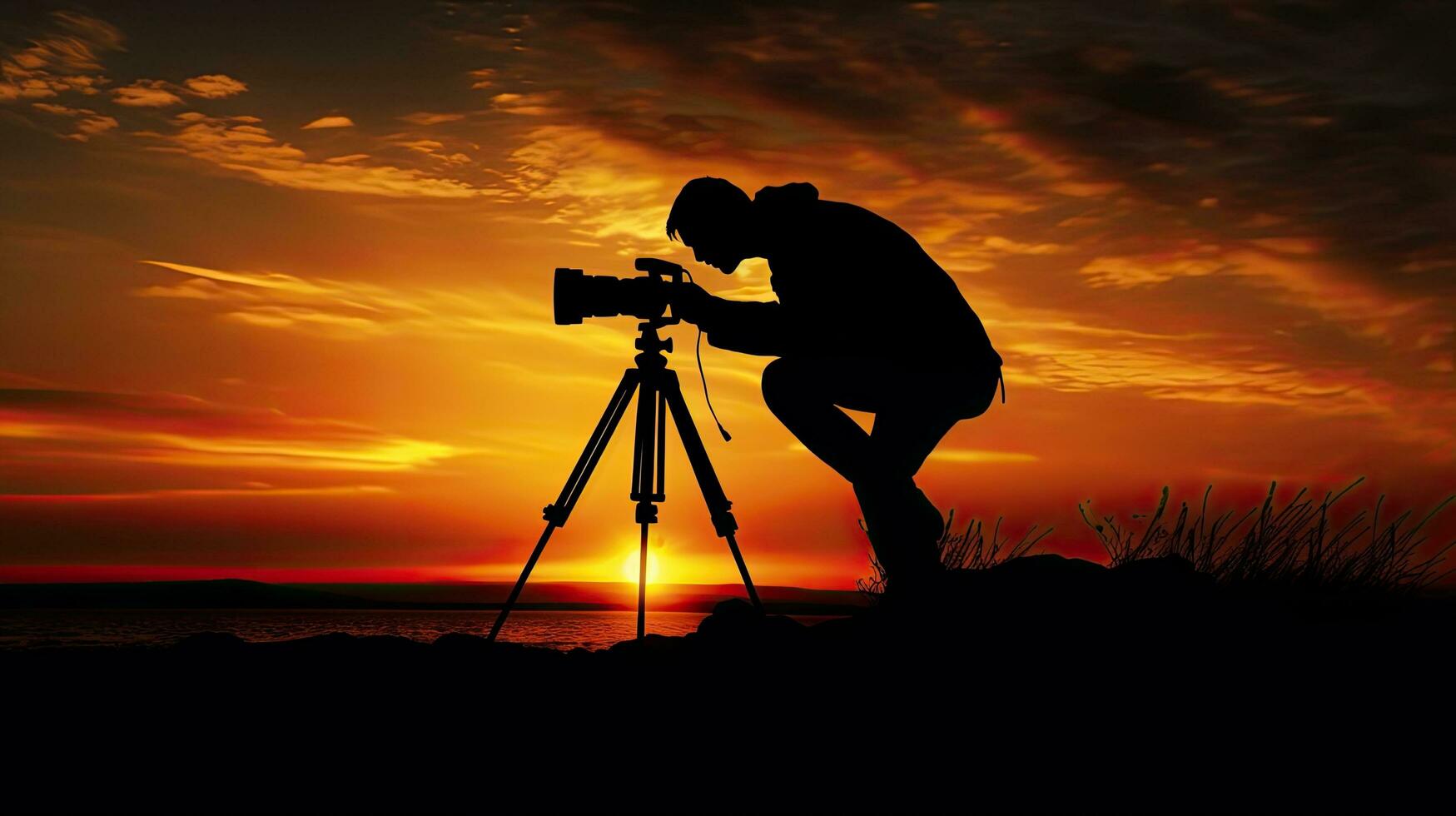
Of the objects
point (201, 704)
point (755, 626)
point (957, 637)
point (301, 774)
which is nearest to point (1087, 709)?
point (957, 637)

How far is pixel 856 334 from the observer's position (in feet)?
17.8

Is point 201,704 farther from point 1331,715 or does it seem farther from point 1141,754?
point 1331,715

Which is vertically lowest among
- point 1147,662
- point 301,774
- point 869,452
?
point 301,774

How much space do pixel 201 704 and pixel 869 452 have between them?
335 cm

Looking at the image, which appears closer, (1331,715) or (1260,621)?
(1331,715)

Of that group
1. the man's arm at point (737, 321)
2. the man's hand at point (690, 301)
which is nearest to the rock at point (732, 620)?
the man's arm at point (737, 321)

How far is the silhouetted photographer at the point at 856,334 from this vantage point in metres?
5.37

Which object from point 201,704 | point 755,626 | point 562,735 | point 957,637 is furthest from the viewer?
point 755,626

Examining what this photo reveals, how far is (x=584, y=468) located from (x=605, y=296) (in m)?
0.95

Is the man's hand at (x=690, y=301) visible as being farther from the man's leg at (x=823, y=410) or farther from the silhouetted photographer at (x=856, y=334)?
the man's leg at (x=823, y=410)

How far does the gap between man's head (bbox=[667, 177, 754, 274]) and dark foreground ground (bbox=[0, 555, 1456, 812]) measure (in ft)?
6.68

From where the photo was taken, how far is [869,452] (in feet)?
18.2

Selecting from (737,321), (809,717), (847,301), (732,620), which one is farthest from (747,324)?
(809,717)

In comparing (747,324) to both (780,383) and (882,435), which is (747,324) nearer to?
(780,383)
